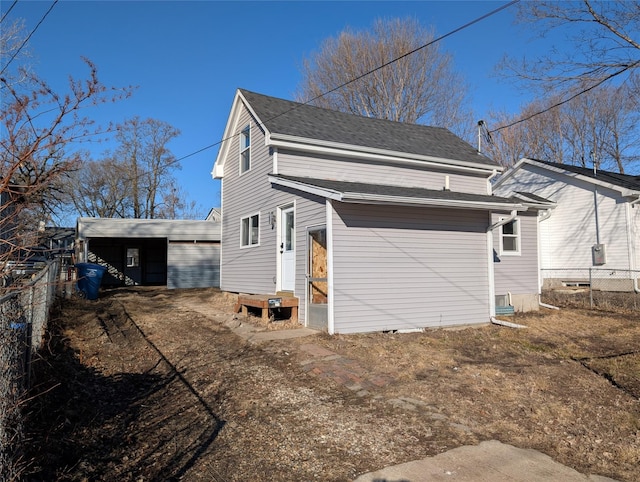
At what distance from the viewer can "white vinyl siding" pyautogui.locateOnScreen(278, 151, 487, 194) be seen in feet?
37.2

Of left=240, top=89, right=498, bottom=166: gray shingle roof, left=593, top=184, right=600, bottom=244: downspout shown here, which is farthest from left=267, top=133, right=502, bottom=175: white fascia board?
left=593, top=184, right=600, bottom=244: downspout

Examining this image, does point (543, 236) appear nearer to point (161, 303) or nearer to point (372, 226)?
point (372, 226)

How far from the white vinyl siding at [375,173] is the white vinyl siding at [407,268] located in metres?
2.61

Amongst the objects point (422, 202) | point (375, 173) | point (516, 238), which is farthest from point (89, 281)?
point (516, 238)

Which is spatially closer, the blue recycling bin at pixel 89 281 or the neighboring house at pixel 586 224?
the blue recycling bin at pixel 89 281

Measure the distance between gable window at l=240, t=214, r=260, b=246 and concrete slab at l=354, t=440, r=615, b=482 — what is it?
9209 mm

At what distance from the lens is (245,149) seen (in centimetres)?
1345

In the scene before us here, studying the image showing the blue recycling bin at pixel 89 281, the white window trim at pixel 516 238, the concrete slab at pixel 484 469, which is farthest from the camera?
the blue recycling bin at pixel 89 281

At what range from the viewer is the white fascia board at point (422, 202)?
Result: 8219mm

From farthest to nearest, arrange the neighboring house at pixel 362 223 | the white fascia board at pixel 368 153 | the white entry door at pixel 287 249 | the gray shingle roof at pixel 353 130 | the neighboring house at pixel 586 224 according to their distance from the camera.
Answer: the neighboring house at pixel 586 224 < the gray shingle roof at pixel 353 130 < the white fascia board at pixel 368 153 < the white entry door at pixel 287 249 < the neighboring house at pixel 362 223

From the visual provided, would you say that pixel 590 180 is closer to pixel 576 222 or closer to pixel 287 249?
pixel 576 222

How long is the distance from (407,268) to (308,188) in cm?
269

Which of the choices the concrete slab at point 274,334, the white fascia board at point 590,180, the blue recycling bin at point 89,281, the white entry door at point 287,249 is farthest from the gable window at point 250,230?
the white fascia board at point 590,180

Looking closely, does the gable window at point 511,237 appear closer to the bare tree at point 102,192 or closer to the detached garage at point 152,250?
the detached garage at point 152,250
